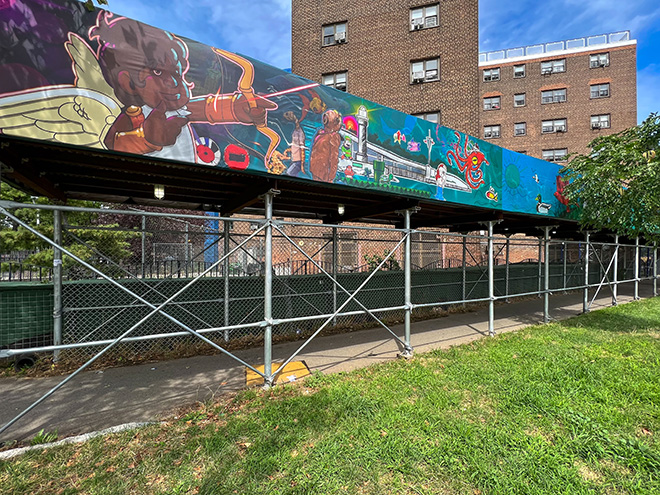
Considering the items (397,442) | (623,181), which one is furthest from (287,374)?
(623,181)

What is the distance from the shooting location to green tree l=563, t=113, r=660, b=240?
6.86 metres

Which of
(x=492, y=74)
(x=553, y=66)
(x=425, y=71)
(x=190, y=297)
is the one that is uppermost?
(x=492, y=74)

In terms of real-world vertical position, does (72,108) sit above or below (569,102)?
Result: below

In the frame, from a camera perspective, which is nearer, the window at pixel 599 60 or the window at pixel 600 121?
the window at pixel 600 121

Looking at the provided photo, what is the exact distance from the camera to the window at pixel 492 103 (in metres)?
32.8

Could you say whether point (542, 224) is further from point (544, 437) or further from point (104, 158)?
point (104, 158)

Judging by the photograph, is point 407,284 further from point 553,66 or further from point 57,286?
point 553,66

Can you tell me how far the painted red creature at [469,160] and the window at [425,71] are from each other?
1180 cm

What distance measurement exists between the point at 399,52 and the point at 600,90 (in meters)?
26.9

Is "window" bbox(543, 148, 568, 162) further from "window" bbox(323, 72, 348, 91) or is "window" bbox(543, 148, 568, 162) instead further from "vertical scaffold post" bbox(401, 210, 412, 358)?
"vertical scaffold post" bbox(401, 210, 412, 358)

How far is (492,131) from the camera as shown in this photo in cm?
3284

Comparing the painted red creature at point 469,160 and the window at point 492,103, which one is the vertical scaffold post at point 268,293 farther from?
the window at point 492,103

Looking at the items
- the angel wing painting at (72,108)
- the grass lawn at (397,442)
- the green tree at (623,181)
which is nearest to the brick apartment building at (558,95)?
the green tree at (623,181)

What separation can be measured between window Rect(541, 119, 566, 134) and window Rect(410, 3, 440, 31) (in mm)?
22552
